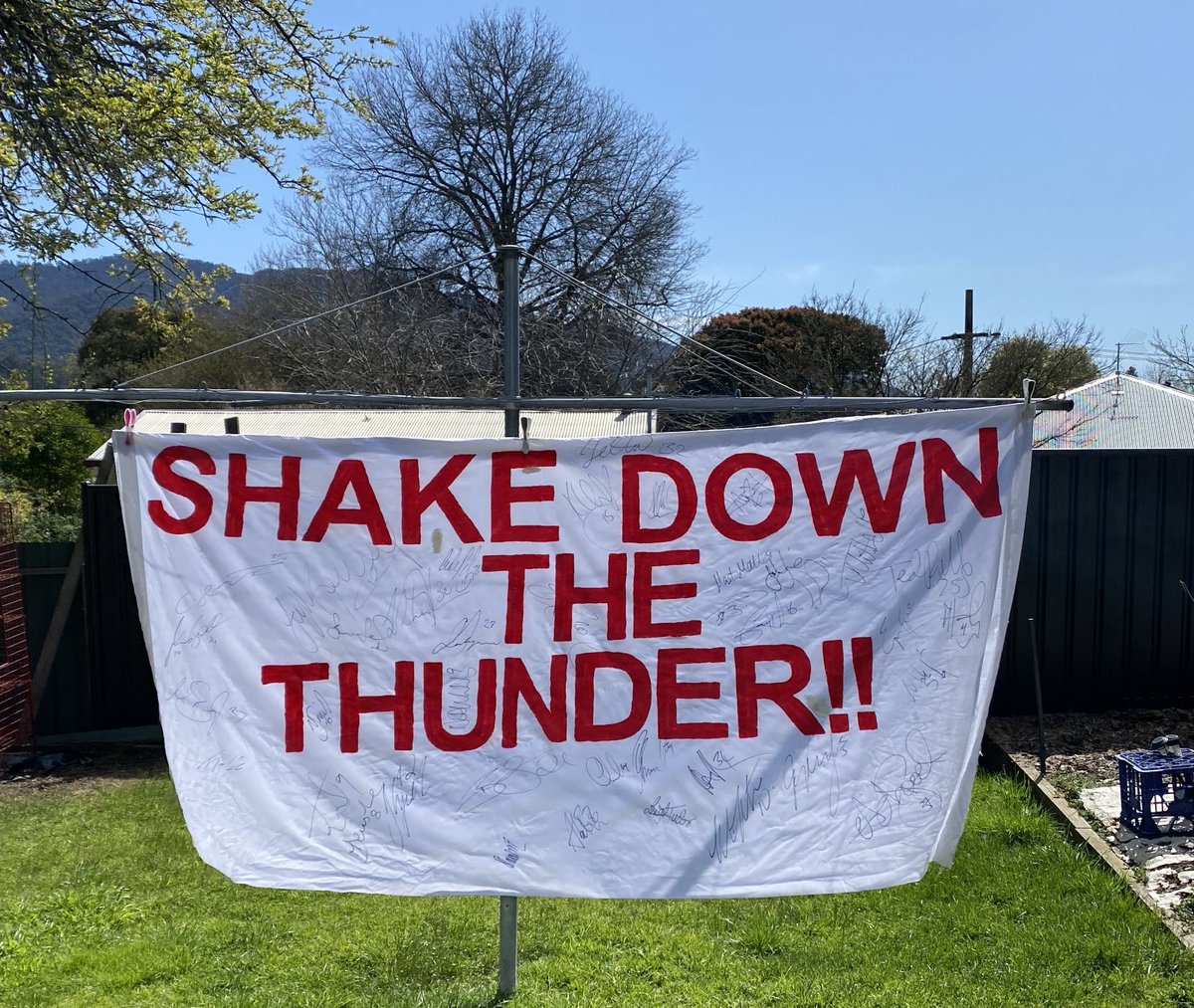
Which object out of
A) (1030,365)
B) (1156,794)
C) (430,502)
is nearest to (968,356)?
(1030,365)

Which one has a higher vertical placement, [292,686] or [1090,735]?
[292,686]

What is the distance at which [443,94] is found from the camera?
80.9 ft

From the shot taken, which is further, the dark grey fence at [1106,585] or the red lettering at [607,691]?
the dark grey fence at [1106,585]

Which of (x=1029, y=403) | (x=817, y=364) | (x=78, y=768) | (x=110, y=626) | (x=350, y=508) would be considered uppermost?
(x=817, y=364)

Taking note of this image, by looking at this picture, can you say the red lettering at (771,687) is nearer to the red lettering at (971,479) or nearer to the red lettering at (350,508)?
the red lettering at (971,479)

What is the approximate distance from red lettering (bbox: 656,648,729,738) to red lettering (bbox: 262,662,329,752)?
1159mm

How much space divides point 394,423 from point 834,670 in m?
7.22

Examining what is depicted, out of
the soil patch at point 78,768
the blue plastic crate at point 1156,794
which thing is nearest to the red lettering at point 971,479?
the blue plastic crate at point 1156,794

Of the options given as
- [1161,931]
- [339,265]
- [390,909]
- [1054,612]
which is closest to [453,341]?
[339,265]

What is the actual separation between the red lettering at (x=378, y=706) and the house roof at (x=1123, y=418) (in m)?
12.7

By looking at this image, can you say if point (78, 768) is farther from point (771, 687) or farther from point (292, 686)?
point (771, 687)

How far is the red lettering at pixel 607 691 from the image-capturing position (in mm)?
3176

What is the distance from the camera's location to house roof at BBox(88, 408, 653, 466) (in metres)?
9.30

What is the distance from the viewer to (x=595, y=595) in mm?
3227
